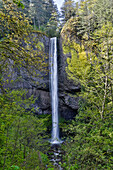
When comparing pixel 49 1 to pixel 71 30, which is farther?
pixel 49 1

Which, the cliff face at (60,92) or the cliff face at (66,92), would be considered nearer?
the cliff face at (66,92)

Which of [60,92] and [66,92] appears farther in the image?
[60,92]

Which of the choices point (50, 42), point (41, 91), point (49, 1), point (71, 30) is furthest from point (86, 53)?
point (49, 1)

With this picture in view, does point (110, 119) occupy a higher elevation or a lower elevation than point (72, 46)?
lower

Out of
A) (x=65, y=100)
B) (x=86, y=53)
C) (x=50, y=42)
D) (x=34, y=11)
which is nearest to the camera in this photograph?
(x=86, y=53)

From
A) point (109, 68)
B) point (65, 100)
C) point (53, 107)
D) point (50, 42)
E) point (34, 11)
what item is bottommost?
point (53, 107)

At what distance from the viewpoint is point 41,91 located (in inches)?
618

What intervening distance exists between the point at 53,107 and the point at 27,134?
34.8ft

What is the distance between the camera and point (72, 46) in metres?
14.5

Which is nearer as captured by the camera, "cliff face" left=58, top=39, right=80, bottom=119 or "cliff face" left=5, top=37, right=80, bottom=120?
"cliff face" left=58, top=39, right=80, bottom=119

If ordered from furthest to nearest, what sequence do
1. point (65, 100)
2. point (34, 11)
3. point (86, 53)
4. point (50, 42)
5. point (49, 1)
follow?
point (49, 1) < point (34, 11) < point (50, 42) < point (65, 100) < point (86, 53)

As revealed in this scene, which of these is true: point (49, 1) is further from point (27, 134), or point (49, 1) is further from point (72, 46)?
point (27, 134)

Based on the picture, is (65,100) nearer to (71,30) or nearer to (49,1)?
(71,30)

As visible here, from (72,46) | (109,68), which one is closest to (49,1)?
(72,46)
